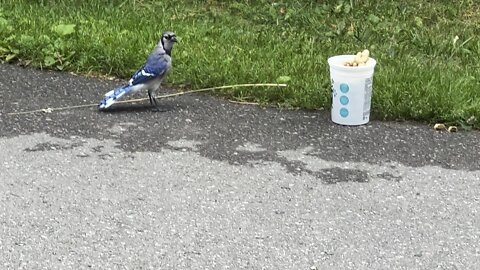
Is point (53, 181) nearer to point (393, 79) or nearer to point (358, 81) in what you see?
point (358, 81)

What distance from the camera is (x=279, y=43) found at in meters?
6.43

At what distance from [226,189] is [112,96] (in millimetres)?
1307

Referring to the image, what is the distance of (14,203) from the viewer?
4.01 m

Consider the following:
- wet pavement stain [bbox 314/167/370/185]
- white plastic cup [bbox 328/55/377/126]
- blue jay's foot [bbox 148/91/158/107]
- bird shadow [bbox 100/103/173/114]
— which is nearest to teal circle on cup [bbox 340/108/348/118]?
white plastic cup [bbox 328/55/377/126]

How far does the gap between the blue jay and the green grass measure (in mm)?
467

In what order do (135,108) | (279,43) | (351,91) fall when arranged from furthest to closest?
(279,43) < (135,108) < (351,91)

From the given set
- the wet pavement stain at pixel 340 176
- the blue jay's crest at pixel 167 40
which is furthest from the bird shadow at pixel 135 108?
the wet pavement stain at pixel 340 176

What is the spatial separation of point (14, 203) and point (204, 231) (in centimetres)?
93

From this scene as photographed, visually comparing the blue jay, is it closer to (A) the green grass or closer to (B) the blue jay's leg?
(B) the blue jay's leg

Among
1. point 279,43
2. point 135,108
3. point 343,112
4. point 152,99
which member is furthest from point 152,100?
point 279,43

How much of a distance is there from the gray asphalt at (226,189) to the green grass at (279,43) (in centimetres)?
25

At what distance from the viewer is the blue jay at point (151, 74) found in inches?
203

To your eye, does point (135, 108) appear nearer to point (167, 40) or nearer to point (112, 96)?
point (112, 96)

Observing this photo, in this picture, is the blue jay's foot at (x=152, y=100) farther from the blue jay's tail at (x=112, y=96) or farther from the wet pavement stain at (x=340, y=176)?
the wet pavement stain at (x=340, y=176)
